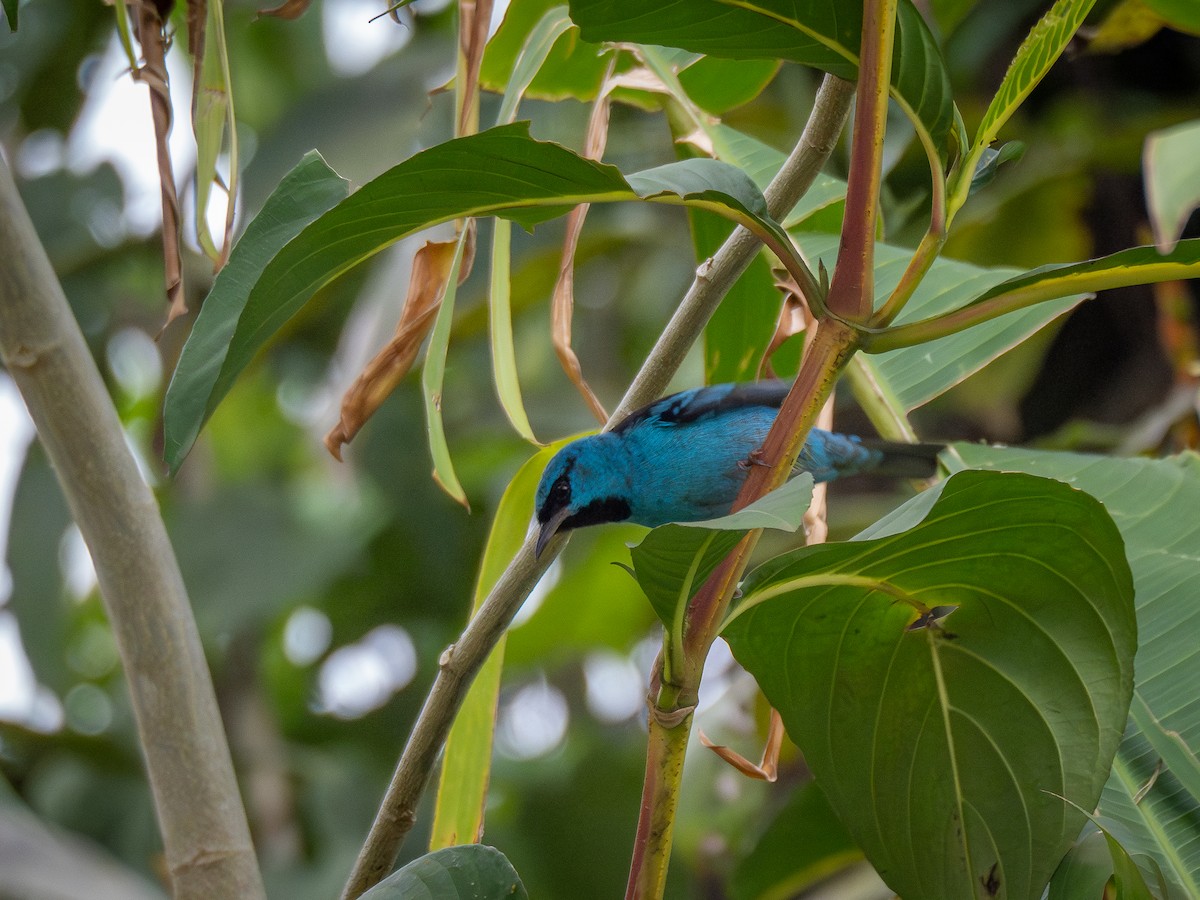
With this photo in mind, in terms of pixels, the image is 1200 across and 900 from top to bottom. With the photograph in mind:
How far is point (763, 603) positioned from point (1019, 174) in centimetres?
301

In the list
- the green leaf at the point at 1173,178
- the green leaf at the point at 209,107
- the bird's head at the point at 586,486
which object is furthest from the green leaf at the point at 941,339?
the green leaf at the point at 209,107

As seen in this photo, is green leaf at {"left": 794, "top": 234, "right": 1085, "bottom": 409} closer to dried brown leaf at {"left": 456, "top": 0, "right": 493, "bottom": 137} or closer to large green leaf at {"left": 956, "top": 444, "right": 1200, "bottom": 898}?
large green leaf at {"left": 956, "top": 444, "right": 1200, "bottom": 898}

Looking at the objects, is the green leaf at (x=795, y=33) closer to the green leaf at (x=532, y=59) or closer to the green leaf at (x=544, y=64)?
the green leaf at (x=532, y=59)

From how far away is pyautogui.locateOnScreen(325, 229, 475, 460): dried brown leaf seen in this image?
148 centimetres

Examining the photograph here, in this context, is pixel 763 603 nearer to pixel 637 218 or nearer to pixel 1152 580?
pixel 1152 580

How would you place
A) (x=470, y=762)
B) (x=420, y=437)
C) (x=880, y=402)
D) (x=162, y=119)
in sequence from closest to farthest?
(x=162, y=119) < (x=470, y=762) < (x=880, y=402) < (x=420, y=437)

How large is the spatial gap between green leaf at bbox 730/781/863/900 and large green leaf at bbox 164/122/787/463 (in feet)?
4.73

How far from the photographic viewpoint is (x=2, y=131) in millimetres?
4520

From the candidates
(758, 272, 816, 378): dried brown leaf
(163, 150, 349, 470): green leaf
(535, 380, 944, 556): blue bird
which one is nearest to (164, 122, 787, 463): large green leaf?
(163, 150, 349, 470): green leaf

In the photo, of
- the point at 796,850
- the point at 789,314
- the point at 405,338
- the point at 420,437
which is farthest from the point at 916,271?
the point at 420,437

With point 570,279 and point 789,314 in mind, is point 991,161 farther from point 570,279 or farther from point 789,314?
point 570,279

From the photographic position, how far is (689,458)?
2768 millimetres

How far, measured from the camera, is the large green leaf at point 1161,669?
1348 millimetres

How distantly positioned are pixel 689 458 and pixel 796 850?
918 mm
